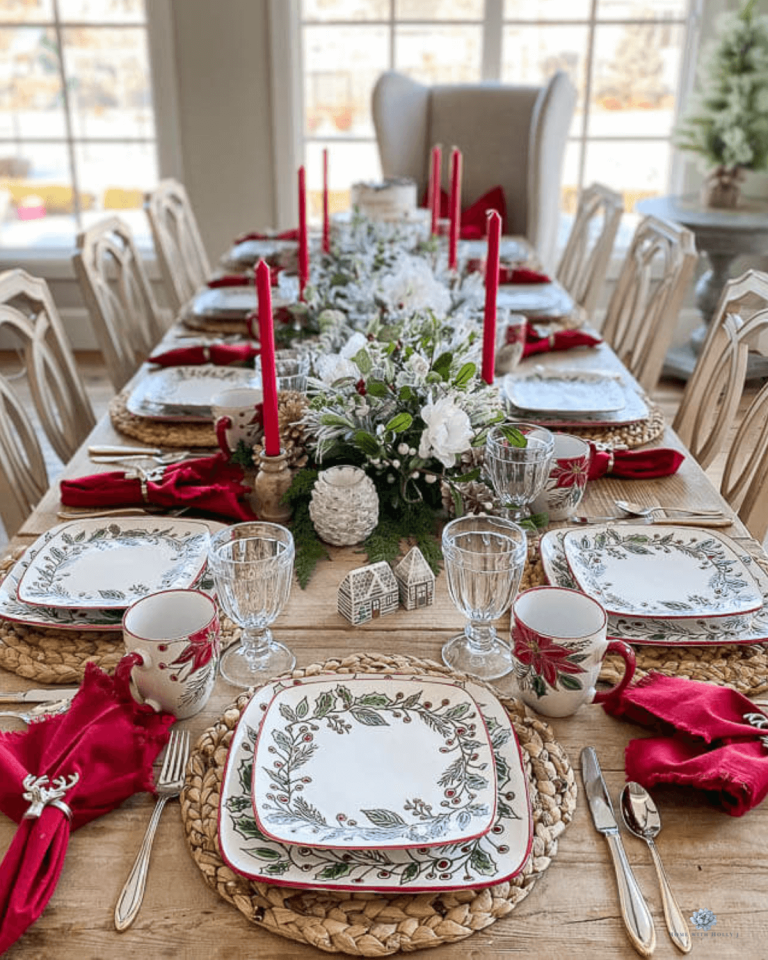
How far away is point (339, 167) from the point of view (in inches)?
165

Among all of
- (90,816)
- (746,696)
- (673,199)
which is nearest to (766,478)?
(746,696)

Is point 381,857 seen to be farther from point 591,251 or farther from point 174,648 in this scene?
point 591,251

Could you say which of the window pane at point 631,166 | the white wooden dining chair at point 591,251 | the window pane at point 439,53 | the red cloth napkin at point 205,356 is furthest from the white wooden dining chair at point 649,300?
the window pane at point 439,53

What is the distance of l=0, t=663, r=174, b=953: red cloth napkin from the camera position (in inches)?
27.5

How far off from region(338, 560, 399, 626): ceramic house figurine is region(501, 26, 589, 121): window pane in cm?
339

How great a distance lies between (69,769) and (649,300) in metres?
1.82

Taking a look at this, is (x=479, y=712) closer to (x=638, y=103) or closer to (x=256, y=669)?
(x=256, y=669)

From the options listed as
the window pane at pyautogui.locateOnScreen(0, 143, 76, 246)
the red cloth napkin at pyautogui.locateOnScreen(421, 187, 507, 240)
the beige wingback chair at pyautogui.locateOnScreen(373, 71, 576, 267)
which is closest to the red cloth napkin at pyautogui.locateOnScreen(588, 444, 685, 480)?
the red cloth napkin at pyautogui.locateOnScreen(421, 187, 507, 240)

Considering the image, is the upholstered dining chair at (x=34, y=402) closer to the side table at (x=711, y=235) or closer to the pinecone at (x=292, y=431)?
the pinecone at (x=292, y=431)

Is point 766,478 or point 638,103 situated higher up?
point 638,103

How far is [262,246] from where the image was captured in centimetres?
282

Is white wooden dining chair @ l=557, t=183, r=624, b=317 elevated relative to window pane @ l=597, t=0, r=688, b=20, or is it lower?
lower

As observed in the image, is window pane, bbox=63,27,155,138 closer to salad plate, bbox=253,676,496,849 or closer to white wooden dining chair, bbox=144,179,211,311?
white wooden dining chair, bbox=144,179,211,311

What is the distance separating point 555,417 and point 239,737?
2.93 ft
